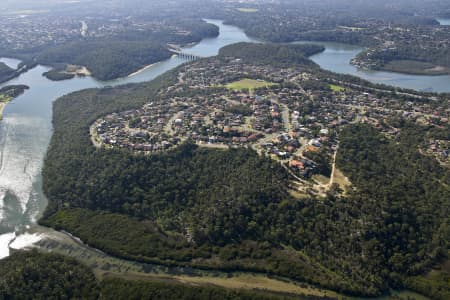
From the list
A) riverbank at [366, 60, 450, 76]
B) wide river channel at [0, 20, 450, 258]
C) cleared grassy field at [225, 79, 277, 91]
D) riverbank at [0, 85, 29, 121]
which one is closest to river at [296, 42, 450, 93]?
wide river channel at [0, 20, 450, 258]

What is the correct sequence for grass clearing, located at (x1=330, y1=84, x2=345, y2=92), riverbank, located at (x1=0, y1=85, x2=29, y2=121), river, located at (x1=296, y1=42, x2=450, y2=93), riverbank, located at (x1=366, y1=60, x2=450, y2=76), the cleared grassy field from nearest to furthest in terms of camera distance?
grass clearing, located at (x1=330, y1=84, x2=345, y2=92)
the cleared grassy field
riverbank, located at (x1=0, y1=85, x2=29, y2=121)
river, located at (x1=296, y1=42, x2=450, y2=93)
riverbank, located at (x1=366, y1=60, x2=450, y2=76)

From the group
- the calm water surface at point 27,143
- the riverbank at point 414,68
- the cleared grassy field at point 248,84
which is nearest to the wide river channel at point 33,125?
the calm water surface at point 27,143

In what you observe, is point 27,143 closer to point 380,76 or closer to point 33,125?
point 33,125

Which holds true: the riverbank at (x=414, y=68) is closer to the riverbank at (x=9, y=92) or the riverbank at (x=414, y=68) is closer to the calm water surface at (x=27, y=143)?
the calm water surface at (x=27, y=143)

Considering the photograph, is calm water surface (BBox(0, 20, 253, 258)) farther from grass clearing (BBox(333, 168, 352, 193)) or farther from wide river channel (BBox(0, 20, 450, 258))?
grass clearing (BBox(333, 168, 352, 193))

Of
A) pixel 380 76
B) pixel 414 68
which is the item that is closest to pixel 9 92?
pixel 380 76

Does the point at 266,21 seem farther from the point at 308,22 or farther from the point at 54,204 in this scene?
the point at 54,204
